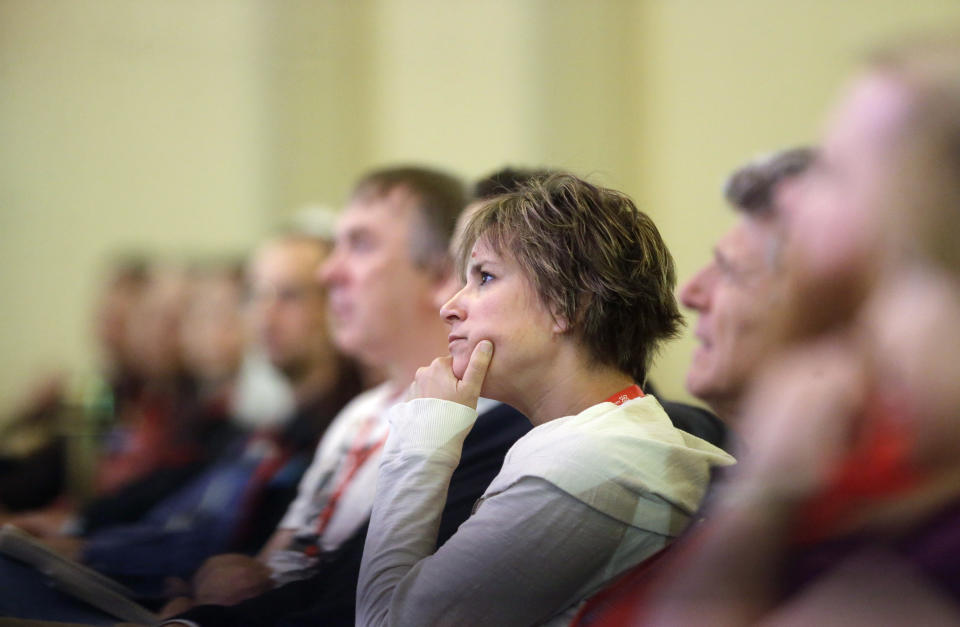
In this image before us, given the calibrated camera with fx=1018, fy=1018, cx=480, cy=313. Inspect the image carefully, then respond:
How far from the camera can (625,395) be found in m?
1.61

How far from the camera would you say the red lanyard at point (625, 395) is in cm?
159

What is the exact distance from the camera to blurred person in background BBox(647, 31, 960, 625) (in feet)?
3.12

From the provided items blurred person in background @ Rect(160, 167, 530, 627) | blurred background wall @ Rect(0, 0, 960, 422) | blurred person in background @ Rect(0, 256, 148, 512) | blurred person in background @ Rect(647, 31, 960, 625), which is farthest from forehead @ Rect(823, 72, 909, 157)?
blurred background wall @ Rect(0, 0, 960, 422)

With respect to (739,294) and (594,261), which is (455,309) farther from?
(739,294)

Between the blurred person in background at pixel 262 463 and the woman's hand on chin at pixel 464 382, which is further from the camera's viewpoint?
the blurred person in background at pixel 262 463

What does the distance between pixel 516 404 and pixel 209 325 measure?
3820 millimetres

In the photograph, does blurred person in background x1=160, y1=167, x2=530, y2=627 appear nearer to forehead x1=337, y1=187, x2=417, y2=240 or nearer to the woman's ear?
forehead x1=337, y1=187, x2=417, y2=240

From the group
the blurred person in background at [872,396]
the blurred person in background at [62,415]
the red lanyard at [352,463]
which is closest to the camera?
the blurred person in background at [872,396]

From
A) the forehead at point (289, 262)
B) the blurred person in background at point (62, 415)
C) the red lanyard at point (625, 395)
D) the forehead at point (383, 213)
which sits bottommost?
the blurred person in background at point (62, 415)

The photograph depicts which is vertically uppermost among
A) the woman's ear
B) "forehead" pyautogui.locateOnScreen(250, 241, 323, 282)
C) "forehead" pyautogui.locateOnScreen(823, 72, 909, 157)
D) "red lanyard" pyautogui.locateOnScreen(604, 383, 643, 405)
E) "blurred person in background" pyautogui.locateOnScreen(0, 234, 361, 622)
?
"forehead" pyautogui.locateOnScreen(823, 72, 909, 157)

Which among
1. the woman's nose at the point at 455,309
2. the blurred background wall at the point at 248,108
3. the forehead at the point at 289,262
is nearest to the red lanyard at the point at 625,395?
the woman's nose at the point at 455,309

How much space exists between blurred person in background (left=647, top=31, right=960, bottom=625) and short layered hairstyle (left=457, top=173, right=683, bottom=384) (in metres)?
0.52

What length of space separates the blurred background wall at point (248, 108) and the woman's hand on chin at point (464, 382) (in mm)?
3717

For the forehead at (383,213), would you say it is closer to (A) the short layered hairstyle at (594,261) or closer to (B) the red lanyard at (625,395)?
(A) the short layered hairstyle at (594,261)
